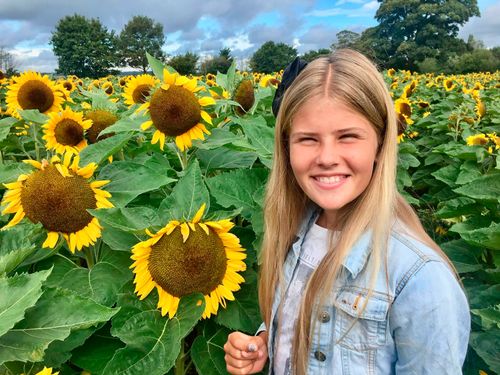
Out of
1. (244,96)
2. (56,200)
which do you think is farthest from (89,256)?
(244,96)

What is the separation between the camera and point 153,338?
4.78 ft

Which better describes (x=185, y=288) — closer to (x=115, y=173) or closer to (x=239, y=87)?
(x=115, y=173)

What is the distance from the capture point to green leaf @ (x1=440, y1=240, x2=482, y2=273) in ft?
7.48

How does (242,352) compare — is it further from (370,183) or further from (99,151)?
(99,151)

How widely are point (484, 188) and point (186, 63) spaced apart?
14.6 m

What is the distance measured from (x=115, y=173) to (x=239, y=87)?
4.82 ft

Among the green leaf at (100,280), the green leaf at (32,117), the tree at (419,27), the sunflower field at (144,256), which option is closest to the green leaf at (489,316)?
the sunflower field at (144,256)

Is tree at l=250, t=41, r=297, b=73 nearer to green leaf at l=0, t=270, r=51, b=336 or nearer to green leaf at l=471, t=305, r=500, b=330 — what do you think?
green leaf at l=471, t=305, r=500, b=330

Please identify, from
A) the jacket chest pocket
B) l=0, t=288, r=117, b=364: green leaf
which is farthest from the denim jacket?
l=0, t=288, r=117, b=364: green leaf

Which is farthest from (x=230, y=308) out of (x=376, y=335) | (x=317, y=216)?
(x=376, y=335)

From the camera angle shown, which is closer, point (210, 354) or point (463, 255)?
point (210, 354)

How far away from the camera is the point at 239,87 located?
10.1ft

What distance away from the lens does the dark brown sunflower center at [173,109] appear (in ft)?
6.72

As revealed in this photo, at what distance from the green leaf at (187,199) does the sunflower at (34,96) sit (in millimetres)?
1971
